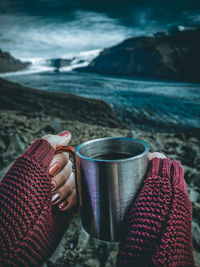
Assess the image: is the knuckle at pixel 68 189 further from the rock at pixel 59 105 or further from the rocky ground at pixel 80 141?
the rock at pixel 59 105

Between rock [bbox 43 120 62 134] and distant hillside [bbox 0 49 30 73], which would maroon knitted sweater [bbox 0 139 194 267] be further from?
distant hillside [bbox 0 49 30 73]

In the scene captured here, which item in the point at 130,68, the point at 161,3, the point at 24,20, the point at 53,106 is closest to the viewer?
the point at 161,3

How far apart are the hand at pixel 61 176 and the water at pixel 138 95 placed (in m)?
0.57

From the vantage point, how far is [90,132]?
1076 millimetres

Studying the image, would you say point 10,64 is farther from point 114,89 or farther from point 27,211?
point 27,211

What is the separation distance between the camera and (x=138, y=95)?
109 centimetres

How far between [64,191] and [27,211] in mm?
162

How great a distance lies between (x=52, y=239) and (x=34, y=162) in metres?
0.17

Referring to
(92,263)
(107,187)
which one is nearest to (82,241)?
(92,263)

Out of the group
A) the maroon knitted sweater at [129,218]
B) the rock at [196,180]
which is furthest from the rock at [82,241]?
the rock at [196,180]

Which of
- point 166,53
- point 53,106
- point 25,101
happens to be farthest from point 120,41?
point 25,101

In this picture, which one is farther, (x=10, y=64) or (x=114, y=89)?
(x=10, y=64)

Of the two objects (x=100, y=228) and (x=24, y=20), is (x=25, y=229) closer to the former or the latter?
(x=100, y=228)

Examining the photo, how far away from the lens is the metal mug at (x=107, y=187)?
25 cm
